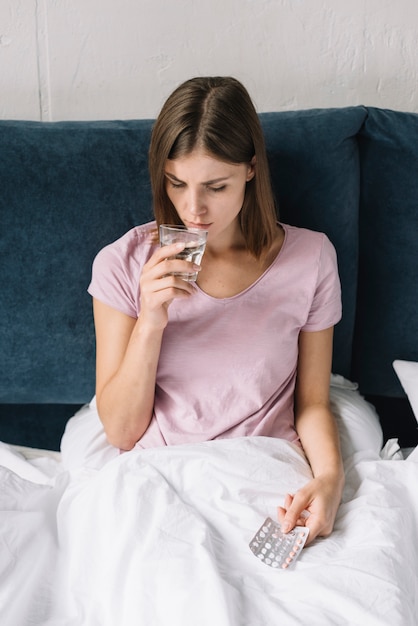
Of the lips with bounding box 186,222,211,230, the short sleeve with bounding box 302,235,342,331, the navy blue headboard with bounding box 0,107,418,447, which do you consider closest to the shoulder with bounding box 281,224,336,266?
the short sleeve with bounding box 302,235,342,331

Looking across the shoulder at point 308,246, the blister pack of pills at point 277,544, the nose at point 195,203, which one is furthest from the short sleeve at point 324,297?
the blister pack of pills at point 277,544

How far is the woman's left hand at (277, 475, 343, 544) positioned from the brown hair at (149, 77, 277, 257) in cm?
61

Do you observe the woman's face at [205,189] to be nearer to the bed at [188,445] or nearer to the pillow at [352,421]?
the bed at [188,445]

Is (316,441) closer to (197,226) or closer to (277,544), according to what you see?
(277,544)

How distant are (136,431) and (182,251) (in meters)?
0.47

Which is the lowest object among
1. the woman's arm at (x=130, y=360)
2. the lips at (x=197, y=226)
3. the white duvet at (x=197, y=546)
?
the white duvet at (x=197, y=546)

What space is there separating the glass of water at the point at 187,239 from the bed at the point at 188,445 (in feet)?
1.28

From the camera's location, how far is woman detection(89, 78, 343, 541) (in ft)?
5.24

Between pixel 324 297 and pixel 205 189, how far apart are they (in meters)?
0.40

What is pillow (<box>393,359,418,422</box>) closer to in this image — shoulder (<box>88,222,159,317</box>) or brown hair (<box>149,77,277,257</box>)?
brown hair (<box>149,77,277,257</box>)

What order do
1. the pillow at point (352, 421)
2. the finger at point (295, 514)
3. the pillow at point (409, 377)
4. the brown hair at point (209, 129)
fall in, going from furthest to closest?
the pillow at point (409, 377), the pillow at point (352, 421), the brown hair at point (209, 129), the finger at point (295, 514)

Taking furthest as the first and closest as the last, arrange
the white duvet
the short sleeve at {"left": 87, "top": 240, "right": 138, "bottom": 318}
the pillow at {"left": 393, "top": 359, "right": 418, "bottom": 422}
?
the pillow at {"left": 393, "top": 359, "right": 418, "bottom": 422}, the short sleeve at {"left": 87, "top": 240, "right": 138, "bottom": 318}, the white duvet

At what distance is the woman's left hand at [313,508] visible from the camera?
146cm

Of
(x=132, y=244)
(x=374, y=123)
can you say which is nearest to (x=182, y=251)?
(x=132, y=244)
